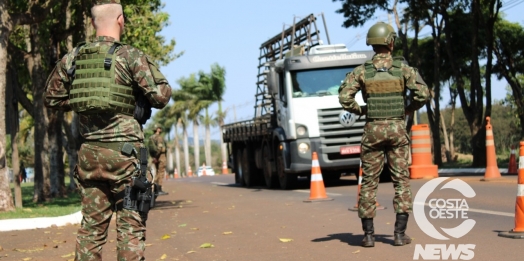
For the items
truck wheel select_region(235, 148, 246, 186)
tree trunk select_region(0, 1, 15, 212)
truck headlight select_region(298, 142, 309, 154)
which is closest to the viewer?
tree trunk select_region(0, 1, 15, 212)

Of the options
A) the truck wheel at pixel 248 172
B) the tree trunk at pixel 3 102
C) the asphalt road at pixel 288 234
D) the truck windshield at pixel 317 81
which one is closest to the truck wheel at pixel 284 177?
the truck windshield at pixel 317 81

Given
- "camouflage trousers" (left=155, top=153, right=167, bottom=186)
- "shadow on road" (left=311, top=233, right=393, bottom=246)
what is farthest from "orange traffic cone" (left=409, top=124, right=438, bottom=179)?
"shadow on road" (left=311, top=233, right=393, bottom=246)

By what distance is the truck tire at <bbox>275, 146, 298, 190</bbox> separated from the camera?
2044 centimetres

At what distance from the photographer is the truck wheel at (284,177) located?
20.4 m

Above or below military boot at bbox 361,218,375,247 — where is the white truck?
above

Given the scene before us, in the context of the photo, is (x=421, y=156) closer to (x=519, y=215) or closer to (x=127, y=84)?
(x=519, y=215)

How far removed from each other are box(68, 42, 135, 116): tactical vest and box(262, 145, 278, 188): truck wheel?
51.5 ft

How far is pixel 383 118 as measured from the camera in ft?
27.3

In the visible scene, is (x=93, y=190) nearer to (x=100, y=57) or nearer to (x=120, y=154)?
(x=120, y=154)

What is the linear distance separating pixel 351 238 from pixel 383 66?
1.94m

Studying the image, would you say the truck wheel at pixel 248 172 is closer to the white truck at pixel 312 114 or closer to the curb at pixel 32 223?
the white truck at pixel 312 114

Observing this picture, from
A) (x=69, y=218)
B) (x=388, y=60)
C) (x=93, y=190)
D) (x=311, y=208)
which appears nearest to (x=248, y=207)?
(x=311, y=208)

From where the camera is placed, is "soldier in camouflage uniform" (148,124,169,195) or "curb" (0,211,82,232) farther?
"soldier in camouflage uniform" (148,124,169,195)

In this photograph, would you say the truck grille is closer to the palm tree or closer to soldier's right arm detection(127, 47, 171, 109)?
soldier's right arm detection(127, 47, 171, 109)
